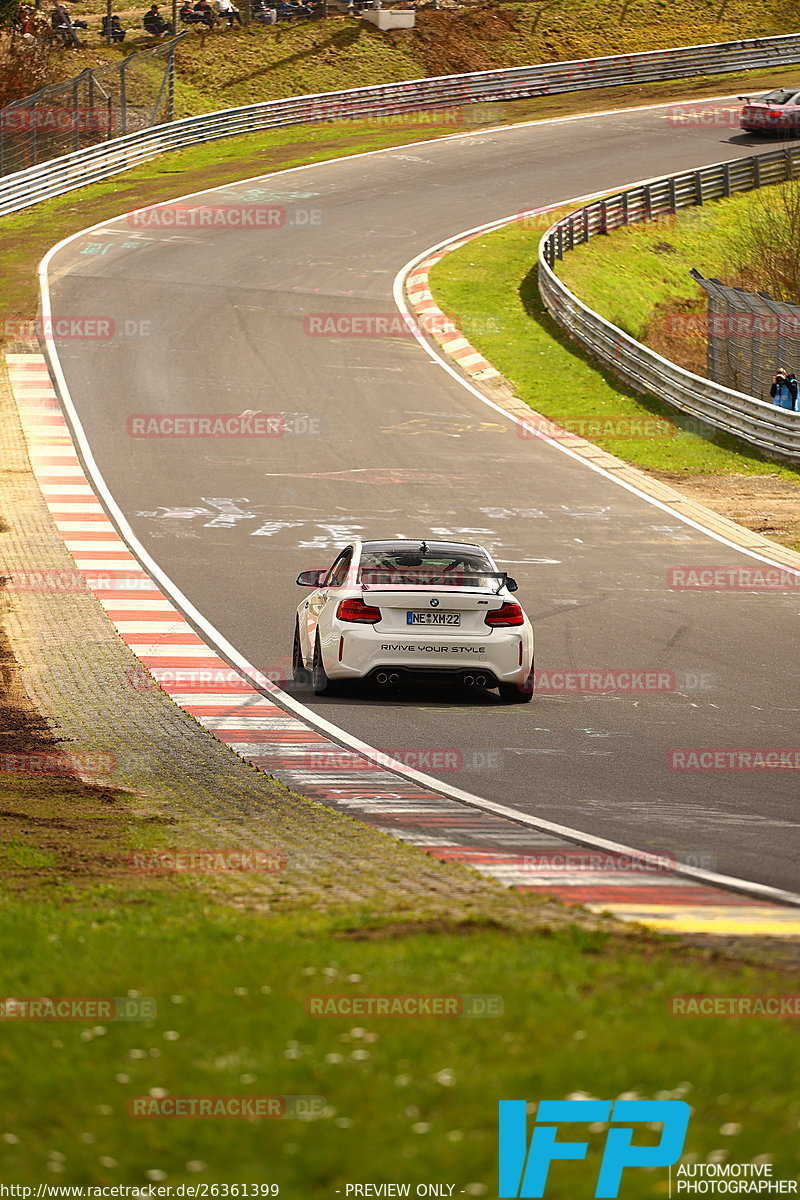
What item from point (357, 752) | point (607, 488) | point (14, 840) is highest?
point (14, 840)

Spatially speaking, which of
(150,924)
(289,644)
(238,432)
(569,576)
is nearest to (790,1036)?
(150,924)

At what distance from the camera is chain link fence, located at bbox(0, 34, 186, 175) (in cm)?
4694

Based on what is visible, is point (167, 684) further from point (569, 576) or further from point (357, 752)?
point (569, 576)

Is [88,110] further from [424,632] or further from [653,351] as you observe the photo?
[424,632]

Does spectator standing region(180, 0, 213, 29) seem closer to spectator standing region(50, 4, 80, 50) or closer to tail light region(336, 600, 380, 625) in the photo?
spectator standing region(50, 4, 80, 50)

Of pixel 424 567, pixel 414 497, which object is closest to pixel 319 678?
pixel 424 567

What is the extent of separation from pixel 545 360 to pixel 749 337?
16.1 feet

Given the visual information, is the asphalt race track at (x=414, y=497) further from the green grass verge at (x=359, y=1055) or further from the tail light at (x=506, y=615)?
the green grass verge at (x=359, y=1055)

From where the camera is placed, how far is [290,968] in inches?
224

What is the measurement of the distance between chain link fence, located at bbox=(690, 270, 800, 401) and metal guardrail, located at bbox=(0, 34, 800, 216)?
2278 cm

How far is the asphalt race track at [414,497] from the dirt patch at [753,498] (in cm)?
143

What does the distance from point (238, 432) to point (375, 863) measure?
22.0 meters

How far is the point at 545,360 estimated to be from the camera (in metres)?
36.2

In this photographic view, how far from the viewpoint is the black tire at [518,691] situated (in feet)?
46.2
